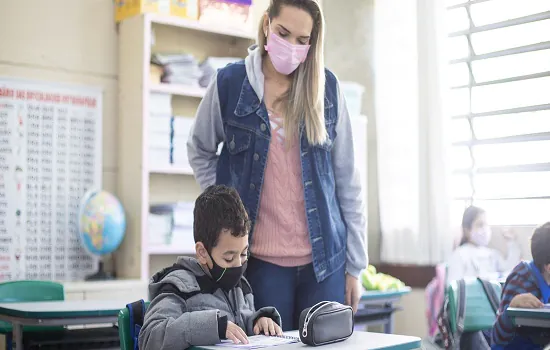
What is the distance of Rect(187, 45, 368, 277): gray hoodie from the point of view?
7.63 feet

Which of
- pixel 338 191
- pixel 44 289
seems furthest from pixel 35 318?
pixel 338 191

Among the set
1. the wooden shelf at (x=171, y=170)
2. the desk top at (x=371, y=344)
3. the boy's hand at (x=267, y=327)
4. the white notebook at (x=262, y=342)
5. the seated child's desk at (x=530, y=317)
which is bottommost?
the seated child's desk at (x=530, y=317)

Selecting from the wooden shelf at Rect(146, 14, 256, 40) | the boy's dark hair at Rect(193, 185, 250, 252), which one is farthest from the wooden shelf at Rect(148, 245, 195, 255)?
the boy's dark hair at Rect(193, 185, 250, 252)

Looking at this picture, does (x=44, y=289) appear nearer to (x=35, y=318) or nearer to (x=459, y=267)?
(x=35, y=318)

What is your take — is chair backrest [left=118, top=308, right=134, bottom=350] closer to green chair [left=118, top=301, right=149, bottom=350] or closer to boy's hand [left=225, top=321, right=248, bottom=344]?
green chair [left=118, top=301, right=149, bottom=350]

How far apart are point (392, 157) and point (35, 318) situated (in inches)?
132

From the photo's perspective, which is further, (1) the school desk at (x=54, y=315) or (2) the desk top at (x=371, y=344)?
(1) the school desk at (x=54, y=315)

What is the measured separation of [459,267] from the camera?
496 centimetres

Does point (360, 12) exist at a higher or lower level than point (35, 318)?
higher

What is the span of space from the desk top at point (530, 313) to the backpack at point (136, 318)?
130 cm

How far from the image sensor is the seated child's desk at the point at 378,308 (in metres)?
4.25

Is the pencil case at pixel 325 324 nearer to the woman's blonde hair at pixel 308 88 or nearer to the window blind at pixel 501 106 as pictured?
the woman's blonde hair at pixel 308 88

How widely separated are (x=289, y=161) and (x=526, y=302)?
104cm

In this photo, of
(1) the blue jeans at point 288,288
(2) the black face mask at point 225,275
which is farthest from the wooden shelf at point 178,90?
(2) the black face mask at point 225,275
